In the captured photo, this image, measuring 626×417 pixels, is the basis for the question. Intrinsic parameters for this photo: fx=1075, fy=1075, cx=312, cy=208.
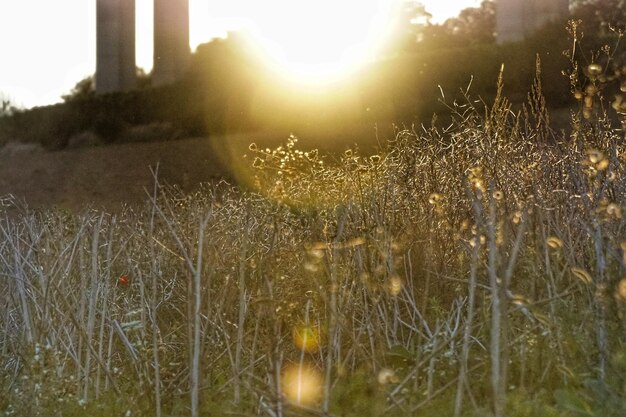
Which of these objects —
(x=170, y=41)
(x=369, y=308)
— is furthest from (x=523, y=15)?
(x=369, y=308)

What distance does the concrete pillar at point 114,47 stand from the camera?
28469 mm

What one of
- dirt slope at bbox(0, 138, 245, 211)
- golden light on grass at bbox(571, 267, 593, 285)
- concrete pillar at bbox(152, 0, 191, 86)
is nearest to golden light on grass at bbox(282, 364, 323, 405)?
golden light on grass at bbox(571, 267, 593, 285)

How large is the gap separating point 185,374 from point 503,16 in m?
17.4

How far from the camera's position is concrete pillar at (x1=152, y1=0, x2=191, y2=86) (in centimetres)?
2669

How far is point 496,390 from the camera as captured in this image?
3.09 meters

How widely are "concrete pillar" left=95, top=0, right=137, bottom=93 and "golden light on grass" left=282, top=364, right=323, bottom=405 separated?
2406 centimetres

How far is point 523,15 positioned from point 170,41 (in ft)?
34.3

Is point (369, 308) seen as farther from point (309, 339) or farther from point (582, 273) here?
point (582, 273)

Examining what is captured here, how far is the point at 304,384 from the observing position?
4492mm

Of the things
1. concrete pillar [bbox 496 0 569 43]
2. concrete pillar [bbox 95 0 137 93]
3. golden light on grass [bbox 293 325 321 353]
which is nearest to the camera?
golden light on grass [bbox 293 325 321 353]

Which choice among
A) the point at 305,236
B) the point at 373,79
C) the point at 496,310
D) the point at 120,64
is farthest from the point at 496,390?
the point at 120,64

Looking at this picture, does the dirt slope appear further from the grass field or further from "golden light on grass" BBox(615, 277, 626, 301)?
"golden light on grass" BBox(615, 277, 626, 301)

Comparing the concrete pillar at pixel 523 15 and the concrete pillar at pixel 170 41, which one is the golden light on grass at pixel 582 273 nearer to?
the concrete pillar at pixel 523 15

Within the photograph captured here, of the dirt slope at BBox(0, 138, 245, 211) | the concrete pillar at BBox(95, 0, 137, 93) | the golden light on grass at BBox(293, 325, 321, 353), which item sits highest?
the concrete pillar at BBox(95, 0, 137, 93)
